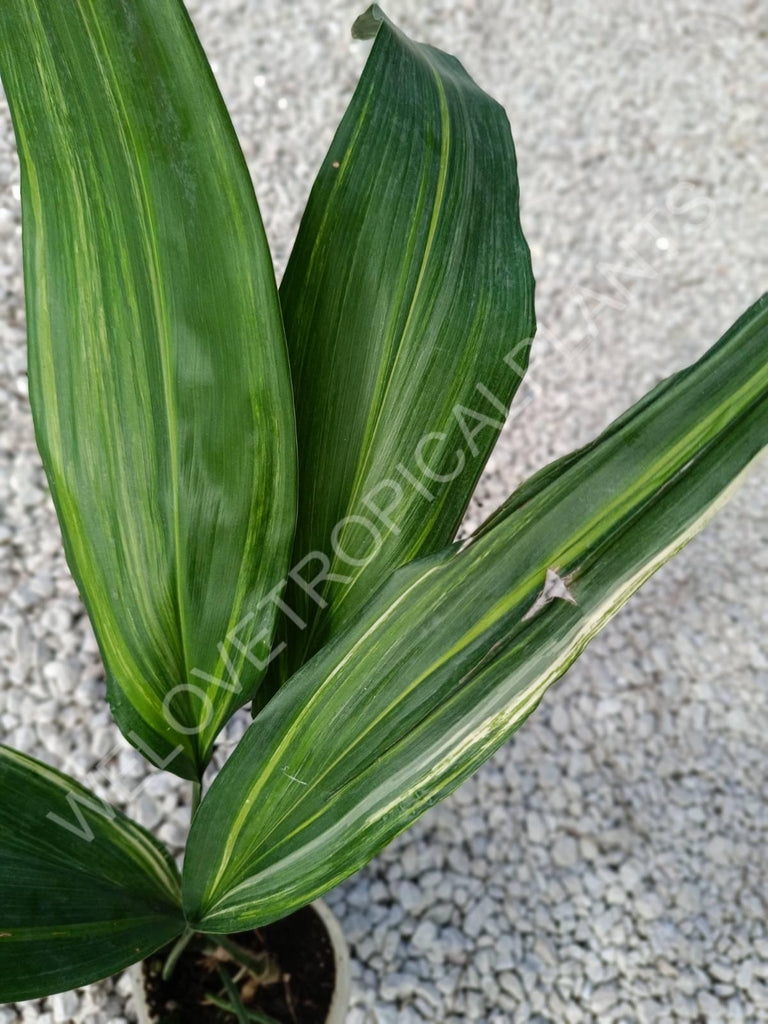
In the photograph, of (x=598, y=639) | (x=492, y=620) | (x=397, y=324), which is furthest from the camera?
(x=598, y=639)

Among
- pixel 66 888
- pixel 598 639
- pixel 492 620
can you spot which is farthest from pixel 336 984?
pixel 598 639

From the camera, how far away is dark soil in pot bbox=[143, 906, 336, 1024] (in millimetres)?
751

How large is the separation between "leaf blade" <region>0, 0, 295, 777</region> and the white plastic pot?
0.93ft

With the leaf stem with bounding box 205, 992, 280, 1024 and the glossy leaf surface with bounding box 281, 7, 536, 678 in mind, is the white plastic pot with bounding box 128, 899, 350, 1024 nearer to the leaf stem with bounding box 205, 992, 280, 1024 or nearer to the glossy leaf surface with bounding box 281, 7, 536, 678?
the leaf stem with bounding box 205, 992, 280, 1024

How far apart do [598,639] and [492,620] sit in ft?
3.22

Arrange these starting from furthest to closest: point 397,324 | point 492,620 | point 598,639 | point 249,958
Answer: point 598,639 → point 249,958 → point 397,324 → point 492,620

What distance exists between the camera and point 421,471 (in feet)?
2.02

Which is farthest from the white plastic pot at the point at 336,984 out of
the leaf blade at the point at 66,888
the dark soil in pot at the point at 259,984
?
the leaf blade at the point at 66,888

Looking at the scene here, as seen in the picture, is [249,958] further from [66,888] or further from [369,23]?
[369,23]

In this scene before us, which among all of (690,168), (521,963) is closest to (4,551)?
(521,963)

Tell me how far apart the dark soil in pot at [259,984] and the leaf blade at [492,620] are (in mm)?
308

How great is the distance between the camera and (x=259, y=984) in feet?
2.57

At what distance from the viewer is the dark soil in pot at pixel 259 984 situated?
0.75 meters

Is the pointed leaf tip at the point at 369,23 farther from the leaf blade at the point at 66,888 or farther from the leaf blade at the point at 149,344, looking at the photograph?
the leaf blade at the point at 66,888
